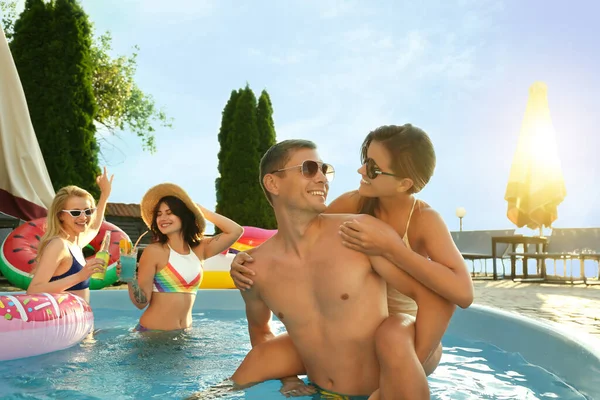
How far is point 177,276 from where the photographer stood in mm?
4523

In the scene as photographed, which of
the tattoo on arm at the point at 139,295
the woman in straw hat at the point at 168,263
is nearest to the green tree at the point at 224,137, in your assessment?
the woman in straw hat at the point at 168,263

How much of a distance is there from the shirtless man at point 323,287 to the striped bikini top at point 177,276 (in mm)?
2009

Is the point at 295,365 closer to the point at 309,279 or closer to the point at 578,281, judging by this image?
the point at 309,279

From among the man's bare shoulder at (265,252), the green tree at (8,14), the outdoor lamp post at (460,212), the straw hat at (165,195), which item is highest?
the green tree at (8,14)

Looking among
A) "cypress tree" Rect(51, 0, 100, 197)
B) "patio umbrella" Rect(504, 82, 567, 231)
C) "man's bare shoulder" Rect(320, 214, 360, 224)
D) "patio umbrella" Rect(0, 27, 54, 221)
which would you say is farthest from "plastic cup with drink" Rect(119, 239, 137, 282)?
"patio umbrella" Rect(504, 82, 567, 231)

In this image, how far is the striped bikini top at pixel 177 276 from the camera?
14.8ft

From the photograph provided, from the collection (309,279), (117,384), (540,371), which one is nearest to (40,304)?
(117,384)

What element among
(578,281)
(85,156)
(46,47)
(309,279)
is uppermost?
(46,47)

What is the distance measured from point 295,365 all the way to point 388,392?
0.73 m

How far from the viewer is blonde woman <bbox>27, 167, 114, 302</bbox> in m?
4.48

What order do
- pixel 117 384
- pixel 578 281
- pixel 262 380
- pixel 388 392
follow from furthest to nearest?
pixel 578 281
pixel 117 384
pixel 262 380
pixel 388 392

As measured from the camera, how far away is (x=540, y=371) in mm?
3758

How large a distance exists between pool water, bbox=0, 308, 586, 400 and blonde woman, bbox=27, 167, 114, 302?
0.56 metres

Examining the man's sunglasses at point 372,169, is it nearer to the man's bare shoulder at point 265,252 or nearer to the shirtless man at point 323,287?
the shirtless man at point 323,287
